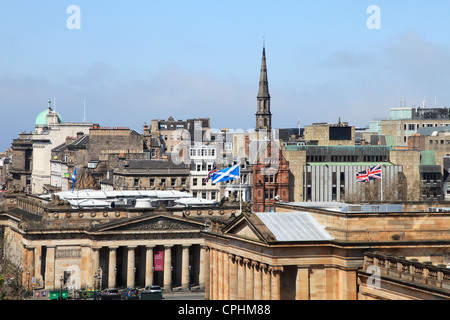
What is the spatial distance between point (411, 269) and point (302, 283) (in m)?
13.3

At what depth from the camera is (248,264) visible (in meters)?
97.0

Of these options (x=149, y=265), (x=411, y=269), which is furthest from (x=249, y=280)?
(x=149, y=265)

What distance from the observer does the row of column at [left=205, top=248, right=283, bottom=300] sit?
9038 cm

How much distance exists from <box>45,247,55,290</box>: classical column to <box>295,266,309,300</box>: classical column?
61.7 metres

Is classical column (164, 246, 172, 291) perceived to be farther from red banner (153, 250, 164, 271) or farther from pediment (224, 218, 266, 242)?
pediment (224, 218, 266, 242)

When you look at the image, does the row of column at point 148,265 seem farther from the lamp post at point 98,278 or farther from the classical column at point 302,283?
the classical column at point 302,283

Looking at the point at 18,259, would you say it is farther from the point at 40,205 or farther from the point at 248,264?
the point at 248,264

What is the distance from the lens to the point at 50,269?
145 m

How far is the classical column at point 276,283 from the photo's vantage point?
89375 millimetres

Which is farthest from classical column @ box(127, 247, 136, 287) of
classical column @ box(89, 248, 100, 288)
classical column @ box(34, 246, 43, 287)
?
classical column @ box(34, 246, 43, 287)

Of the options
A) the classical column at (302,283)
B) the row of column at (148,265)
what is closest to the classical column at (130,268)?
the row of column at (148,265)

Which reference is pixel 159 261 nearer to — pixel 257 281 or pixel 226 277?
pixel 226 277
